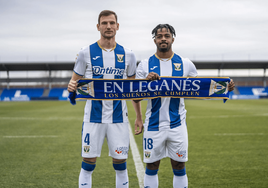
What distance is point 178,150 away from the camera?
2684mm

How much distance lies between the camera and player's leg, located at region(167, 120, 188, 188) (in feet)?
8.80

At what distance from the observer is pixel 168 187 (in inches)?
131

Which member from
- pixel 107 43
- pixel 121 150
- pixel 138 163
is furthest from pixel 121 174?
pixel 138 163

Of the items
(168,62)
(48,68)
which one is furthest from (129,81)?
(48,68)

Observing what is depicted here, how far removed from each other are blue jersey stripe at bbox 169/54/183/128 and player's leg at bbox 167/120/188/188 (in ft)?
0.21

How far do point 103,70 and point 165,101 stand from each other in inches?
29.7

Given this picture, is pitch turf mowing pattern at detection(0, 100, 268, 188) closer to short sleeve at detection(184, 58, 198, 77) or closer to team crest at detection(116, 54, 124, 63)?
short sleeve at detection(184, 58, 198, 77)

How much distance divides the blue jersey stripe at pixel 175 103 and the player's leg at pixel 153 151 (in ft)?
0.51

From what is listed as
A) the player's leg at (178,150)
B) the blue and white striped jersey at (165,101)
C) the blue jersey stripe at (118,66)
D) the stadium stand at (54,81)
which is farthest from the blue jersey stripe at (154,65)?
the stadium stand at (54,81)

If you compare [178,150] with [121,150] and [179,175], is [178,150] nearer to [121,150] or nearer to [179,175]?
[179,175]

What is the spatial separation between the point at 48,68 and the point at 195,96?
3893 centimetres

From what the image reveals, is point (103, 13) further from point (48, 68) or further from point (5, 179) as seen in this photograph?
point (48, 68)

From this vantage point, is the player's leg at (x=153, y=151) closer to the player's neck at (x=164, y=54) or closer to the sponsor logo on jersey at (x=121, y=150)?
the sponsor logo on jersey at (x=121, y=150)

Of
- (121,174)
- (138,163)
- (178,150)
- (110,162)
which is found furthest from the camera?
(110,162)
